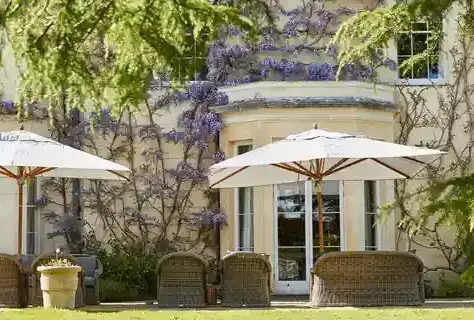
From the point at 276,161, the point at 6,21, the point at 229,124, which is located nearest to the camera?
the point at 6,21

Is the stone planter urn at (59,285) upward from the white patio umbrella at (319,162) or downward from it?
downward

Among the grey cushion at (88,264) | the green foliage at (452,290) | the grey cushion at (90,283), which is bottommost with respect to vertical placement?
the green foliage at (452,290)

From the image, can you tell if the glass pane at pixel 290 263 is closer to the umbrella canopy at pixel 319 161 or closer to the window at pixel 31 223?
the umbrella canopy at pixel 319 161

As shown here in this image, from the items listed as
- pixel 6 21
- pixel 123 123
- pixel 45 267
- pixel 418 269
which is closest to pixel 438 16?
pixel 6 21

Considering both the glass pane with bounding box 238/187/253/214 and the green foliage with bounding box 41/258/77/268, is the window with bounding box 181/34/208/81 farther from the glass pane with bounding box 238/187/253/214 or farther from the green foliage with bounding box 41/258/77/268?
the glass pane with bounding box 238/187/253/214

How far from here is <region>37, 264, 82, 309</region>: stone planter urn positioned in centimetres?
1251

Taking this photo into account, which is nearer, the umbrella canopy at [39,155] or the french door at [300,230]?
the umbrella canopy at [39,155]

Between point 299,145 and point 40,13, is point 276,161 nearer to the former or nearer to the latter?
point 299,145

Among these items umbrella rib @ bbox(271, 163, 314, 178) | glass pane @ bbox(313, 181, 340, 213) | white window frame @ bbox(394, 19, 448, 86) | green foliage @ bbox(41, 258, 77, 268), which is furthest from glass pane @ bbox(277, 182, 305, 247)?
green foliage @ bbox(41, 258, 77, 268)

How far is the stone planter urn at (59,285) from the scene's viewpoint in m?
12.5

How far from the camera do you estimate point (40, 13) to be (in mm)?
5527

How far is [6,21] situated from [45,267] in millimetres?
7714

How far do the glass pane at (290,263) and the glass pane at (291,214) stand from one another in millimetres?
131

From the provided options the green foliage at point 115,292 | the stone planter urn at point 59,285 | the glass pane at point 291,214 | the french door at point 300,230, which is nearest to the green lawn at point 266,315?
the stone planter urn at point 59,285
